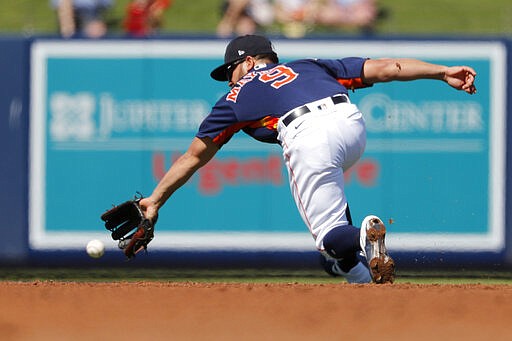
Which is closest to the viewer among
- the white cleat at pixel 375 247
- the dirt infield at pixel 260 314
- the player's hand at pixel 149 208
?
the dirt infield at pixel 260 314

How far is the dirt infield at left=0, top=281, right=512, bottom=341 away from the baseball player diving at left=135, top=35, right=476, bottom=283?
604mm

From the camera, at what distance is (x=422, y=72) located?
630cm

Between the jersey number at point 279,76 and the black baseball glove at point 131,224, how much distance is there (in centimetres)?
109

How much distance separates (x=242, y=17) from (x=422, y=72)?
5446 mm

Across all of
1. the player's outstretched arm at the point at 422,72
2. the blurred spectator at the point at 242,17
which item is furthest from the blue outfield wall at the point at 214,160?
the player's outstretched arm at the point at 422,72

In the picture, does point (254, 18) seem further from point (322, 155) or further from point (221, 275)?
point (322, 155)

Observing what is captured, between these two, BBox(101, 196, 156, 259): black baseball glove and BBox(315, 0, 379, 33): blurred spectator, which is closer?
BBox(101, 196, 156, 259): black baseball glove

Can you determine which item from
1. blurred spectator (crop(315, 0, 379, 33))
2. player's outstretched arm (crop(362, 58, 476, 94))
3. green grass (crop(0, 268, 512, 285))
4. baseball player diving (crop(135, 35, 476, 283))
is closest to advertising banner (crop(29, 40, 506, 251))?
green grass (crop(0, 268, 512, 285))

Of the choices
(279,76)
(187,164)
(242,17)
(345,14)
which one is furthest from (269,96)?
(345,14)

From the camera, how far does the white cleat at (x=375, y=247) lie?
5.88 meters

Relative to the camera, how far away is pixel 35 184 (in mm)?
10281

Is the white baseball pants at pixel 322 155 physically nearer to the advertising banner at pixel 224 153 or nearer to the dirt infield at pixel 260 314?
the dirt infield at pixel 260 314

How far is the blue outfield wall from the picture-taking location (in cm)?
1021

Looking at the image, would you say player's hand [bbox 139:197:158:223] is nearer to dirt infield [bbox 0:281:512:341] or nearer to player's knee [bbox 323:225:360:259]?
dirt infield [bbox 0:281:512:341]
